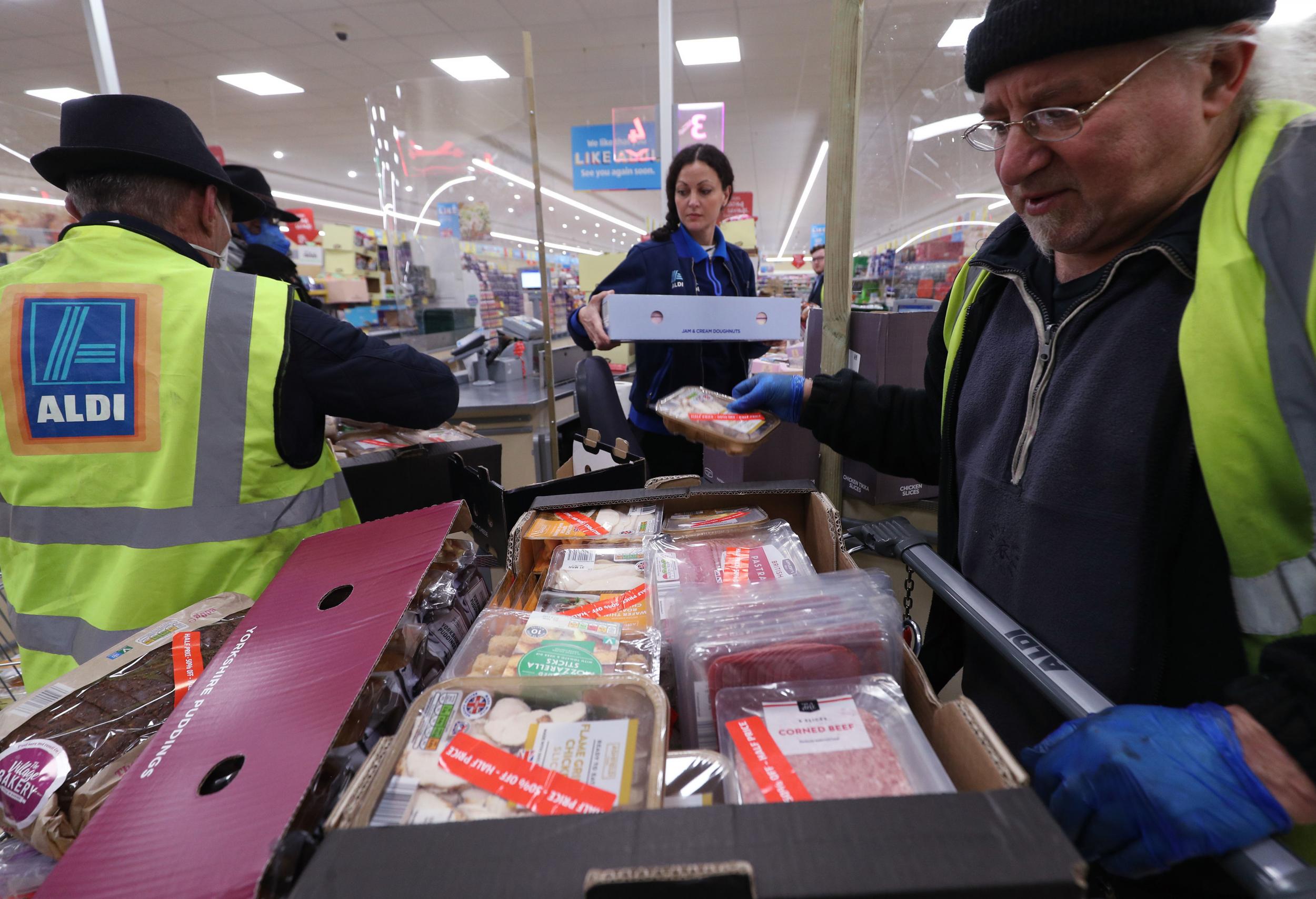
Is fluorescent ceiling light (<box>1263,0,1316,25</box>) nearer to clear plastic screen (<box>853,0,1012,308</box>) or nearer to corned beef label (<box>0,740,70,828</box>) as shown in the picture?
corned beef label (<box>0,740,70,828</box>)

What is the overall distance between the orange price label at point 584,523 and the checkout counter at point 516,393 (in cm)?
171

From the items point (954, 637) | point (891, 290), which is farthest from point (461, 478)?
point (891, 290)

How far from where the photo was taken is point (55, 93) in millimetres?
8492

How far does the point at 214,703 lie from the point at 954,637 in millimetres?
1226

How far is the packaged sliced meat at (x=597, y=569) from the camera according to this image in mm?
952

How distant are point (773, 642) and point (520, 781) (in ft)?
1.05

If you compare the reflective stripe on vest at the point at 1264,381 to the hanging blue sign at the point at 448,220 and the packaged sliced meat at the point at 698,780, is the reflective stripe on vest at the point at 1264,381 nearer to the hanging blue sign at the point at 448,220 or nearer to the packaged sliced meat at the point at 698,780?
the packaged sliced meat at the point at 698,780

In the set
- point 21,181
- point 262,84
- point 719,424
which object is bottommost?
point 719,424

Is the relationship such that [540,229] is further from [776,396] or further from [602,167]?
[602,167]

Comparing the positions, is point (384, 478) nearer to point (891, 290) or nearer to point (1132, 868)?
point (1132, 868)

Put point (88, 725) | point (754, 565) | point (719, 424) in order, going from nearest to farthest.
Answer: point (88, 725) < point (754, 565) < point (719, 424)

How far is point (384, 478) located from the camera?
6.49 feet

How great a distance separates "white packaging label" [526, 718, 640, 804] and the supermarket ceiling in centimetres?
253

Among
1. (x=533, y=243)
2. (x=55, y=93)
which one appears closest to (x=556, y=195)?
(x=533, y=243)
